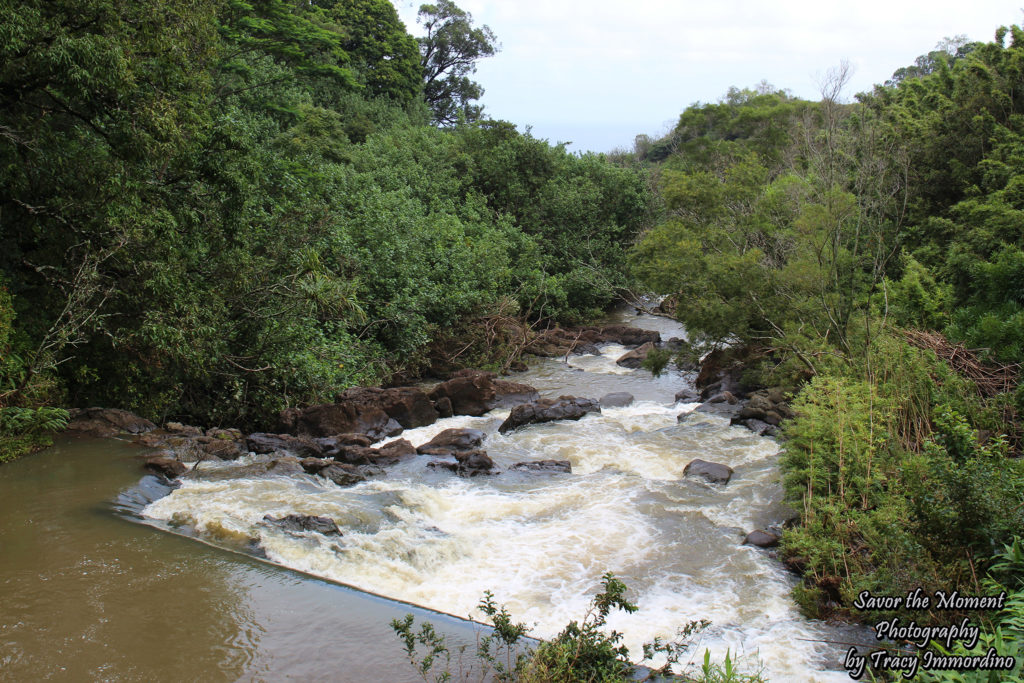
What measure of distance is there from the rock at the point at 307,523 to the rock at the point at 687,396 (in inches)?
362

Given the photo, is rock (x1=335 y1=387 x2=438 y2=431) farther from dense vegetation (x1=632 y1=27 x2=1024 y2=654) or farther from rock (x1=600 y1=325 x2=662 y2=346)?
rock (x1=600 y1=325 x2=662 y2=346)

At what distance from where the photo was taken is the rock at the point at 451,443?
36.8ft

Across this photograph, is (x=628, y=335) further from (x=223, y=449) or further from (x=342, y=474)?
(x=223, y=449)

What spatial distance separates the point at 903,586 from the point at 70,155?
1123 cm

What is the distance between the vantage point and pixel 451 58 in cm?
4275

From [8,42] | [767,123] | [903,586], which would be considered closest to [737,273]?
[903,586]

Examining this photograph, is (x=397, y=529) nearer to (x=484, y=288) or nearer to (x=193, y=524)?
(x=193, y=524)

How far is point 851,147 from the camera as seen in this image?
13.4 meters

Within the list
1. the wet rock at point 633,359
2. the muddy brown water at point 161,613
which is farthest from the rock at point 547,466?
the wet rock at point 633,359

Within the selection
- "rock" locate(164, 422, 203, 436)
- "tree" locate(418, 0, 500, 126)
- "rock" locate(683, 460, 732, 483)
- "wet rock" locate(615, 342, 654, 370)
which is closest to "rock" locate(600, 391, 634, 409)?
"wet rock" locate(615, 342, 654, 370)

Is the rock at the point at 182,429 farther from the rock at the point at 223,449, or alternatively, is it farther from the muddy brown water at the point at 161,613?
the muddy brown water at the point at 161,613

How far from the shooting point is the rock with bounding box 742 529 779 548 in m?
8.02

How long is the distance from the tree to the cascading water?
3418 centimetres

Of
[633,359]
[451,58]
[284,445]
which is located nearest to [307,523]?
[284,445]
